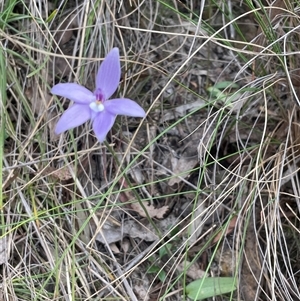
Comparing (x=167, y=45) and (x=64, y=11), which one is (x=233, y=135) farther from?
(x=64, y=11)

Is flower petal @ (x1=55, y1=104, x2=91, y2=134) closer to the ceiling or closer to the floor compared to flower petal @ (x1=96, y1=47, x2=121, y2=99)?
closer to the floor

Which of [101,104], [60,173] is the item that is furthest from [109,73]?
[60,173]

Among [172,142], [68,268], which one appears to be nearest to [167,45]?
[172,142]

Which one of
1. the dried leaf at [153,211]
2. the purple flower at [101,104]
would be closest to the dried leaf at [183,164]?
the dried leaf at [153,211]

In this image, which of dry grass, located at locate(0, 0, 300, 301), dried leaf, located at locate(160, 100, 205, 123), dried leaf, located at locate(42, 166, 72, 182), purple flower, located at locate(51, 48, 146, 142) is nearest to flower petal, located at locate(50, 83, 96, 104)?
purple flower, located at locate(51, 48, 146, 142)

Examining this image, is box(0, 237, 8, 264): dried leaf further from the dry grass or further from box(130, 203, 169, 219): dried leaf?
box(130, 203, 169, 219): dried leaf

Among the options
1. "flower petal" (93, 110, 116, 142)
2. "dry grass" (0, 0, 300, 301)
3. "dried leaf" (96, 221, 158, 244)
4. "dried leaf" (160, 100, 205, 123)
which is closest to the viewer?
"flower petal" (93, 110, 116, 142)

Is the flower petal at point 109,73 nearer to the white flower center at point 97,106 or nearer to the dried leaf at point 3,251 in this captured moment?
the white flower center at point 97,106

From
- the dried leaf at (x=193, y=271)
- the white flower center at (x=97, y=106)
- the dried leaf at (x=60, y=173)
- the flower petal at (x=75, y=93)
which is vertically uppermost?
the flower petal at (x=75, y=93)
